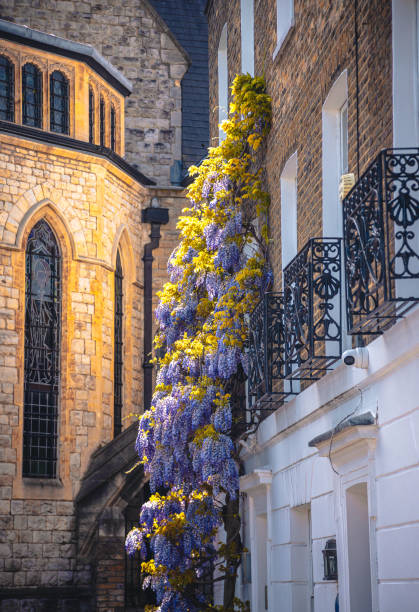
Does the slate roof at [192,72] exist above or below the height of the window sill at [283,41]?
above

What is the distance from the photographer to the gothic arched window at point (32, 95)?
22.6m

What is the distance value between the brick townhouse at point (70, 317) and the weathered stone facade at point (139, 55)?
1.20 m

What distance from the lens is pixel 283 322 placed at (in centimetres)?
1150

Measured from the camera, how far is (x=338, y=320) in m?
10.2

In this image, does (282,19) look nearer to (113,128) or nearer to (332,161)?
(332,161)

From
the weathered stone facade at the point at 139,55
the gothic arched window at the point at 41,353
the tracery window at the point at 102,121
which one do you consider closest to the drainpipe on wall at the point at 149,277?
the weathered stone facade at the point at 139,55

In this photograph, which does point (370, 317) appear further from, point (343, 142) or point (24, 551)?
point (24, 551)

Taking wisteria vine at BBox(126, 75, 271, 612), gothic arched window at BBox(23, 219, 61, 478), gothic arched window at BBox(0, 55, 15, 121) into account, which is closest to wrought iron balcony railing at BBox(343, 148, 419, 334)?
wisteria vine at BBox(126, 75, 271, 612)

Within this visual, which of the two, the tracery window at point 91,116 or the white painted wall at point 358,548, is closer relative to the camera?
the white painted wall at point 358,548

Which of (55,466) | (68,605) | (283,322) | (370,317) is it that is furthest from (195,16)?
(370,317)

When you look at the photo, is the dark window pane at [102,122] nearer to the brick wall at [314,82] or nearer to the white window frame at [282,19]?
the brick wall at [314,82]

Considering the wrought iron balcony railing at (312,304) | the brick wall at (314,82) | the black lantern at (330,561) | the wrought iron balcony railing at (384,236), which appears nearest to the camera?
the wrought iron balcony railing at (384,236)

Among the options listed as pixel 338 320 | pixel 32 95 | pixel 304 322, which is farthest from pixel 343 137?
pixel 32 95

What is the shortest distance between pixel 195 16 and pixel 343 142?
20.5m
